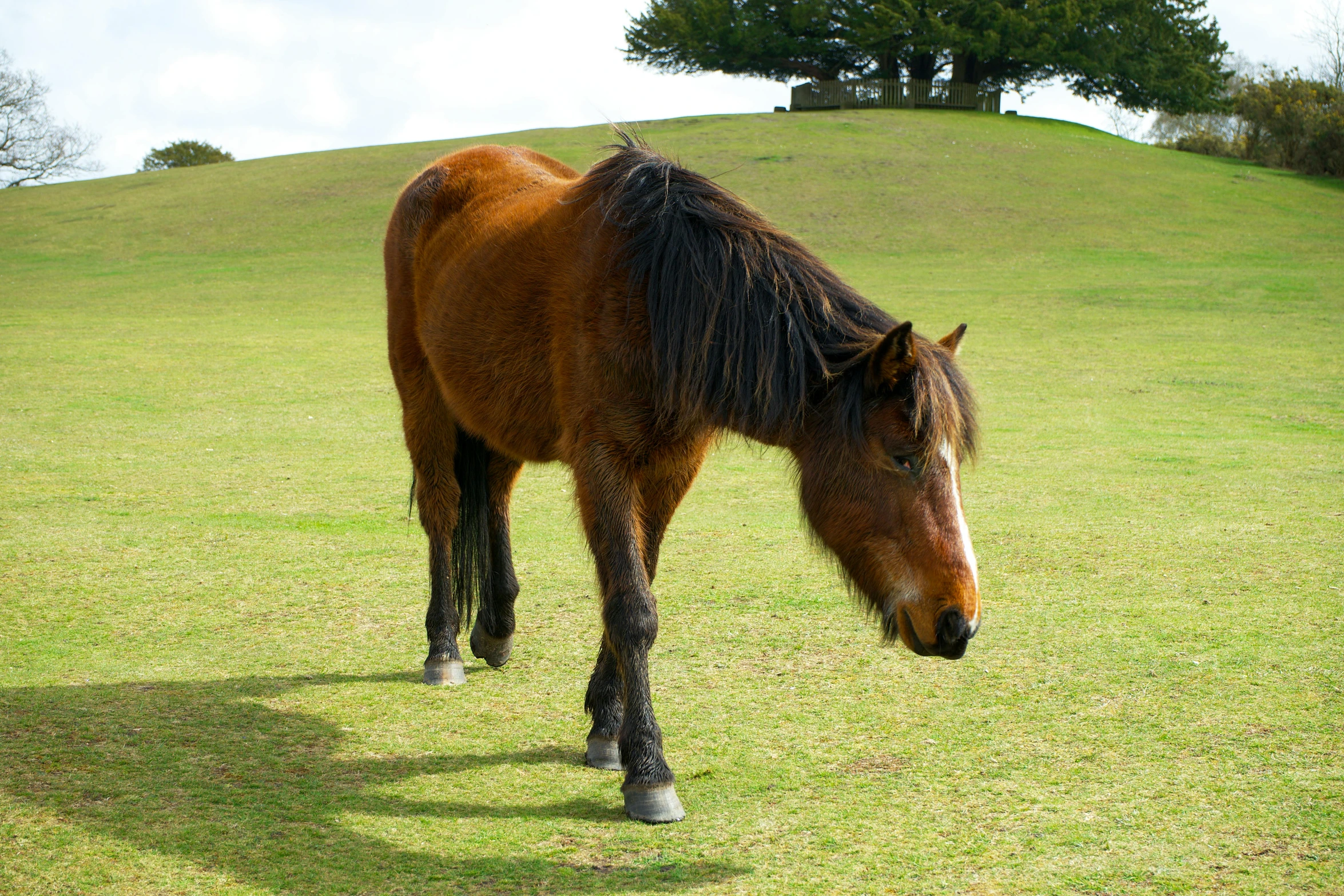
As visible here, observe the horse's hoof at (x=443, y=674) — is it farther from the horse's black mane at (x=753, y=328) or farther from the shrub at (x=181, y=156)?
the shrub at (x=181, y=156)

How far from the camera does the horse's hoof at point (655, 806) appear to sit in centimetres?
326

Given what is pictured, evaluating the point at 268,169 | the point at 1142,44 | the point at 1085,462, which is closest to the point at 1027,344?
the point at 1085,462

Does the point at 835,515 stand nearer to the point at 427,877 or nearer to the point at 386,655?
the point at 427,877

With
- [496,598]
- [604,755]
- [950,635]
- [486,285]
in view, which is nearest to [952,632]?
[950,635]

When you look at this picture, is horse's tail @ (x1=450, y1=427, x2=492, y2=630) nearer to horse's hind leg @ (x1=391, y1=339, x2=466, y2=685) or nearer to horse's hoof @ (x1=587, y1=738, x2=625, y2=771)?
horse's hind leg @ (x1=391, y1=339, x2=466, y2=685)

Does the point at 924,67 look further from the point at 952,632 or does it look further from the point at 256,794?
the point at 256,794

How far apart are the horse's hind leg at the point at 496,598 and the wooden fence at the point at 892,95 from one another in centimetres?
4885

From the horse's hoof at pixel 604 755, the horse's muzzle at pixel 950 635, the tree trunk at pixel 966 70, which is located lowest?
A: the horse's hoof at pixel 604 755

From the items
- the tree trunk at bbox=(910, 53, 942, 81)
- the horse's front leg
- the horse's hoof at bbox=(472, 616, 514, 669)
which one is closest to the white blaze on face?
the horse's front leg

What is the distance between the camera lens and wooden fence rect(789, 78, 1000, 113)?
4934 cm

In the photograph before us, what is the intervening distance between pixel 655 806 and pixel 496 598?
1.75 meters

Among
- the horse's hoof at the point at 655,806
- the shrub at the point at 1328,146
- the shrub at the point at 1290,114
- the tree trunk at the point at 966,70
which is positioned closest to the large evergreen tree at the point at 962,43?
the tree trunk at the point at 966,70

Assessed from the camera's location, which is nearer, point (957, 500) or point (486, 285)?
point (957, 500)

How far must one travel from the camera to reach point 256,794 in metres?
3.43
